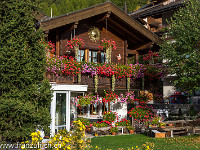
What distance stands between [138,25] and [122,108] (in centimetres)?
611

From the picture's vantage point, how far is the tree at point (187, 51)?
15.2 meters

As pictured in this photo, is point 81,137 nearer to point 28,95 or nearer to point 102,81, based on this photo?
point 28,95

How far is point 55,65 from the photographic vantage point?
47.0 feet

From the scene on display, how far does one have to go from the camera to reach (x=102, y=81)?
55.4ft

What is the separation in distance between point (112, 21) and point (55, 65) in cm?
637

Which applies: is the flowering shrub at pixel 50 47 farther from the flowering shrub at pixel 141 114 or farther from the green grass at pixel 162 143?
the flowering shrub at pixel 141 114

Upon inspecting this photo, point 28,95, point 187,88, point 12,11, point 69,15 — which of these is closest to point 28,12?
point 12,11

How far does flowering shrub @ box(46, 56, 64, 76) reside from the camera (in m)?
14.2

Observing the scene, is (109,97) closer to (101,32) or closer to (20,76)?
(101,32)

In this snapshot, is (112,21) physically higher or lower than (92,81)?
higher

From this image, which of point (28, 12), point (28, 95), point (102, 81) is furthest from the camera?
point (102, 81)

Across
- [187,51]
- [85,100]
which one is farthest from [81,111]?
[187,51]

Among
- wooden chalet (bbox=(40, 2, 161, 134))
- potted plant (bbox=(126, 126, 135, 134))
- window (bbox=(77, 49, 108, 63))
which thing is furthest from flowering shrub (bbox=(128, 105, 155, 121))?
window (bbox=(77, 49, 108, 63))

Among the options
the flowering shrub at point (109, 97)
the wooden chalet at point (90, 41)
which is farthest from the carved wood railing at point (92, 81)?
the flowering shrub at point (109, 97)
